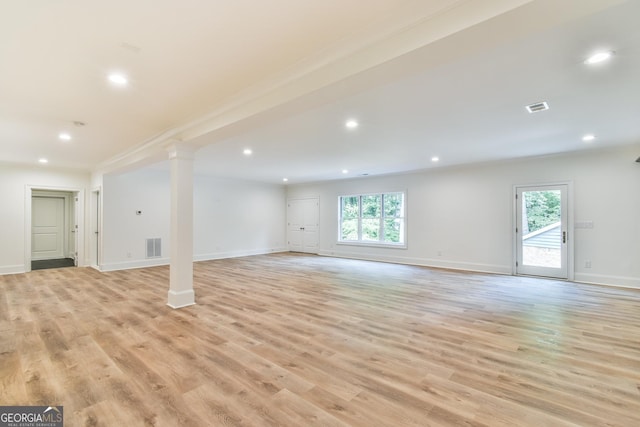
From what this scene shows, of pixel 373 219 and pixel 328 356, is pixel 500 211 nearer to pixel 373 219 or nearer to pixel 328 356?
pixel 373 219

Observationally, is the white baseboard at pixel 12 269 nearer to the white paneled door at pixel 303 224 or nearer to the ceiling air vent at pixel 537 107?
the white paneled door at pixel 303 224

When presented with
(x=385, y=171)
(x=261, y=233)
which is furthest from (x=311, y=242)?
(x=385, y=171)

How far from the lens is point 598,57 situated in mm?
2289

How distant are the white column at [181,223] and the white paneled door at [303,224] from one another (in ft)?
20.2

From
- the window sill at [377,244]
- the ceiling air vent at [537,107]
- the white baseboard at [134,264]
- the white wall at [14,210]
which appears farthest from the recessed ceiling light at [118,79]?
the window sill at [377,244]

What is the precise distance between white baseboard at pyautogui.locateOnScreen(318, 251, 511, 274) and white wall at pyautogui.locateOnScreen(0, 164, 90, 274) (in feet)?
25.7

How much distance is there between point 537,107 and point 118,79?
4.31m

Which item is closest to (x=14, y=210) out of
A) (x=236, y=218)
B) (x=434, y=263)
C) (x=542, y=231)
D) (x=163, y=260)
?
(x=163, y=260)

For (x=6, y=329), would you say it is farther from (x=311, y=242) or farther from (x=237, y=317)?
(x=311, y=242)

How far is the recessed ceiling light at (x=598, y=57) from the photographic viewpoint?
2.25m

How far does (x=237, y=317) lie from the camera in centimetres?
376

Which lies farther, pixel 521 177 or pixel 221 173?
pixel 221 173

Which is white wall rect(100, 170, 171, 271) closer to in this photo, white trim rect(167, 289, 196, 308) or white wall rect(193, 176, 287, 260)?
white wall rect(193, 176, 287, 260)

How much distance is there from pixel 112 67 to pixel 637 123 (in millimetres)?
6183
